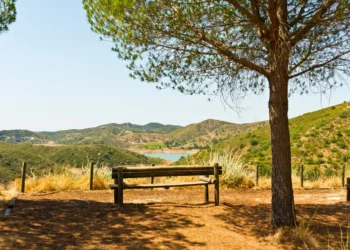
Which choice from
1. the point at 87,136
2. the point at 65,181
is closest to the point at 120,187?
the point at 65,181

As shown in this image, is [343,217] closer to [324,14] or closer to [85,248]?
[324,14]

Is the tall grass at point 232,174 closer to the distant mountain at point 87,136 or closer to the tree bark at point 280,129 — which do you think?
the tree bark at point 280,129

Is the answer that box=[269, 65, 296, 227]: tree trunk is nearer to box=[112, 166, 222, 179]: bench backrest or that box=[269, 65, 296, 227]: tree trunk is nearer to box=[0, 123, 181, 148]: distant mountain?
box=[112, 166, 222, 179]: bench backrest

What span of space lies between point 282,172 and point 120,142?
13920 cm

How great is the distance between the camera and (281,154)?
6.75 metres

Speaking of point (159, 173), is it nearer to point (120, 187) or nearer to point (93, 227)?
point (120, 187)

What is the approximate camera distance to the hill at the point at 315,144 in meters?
30.9

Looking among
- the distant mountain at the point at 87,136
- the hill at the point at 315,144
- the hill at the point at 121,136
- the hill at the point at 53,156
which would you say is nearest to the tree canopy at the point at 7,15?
the hill at the point at 315,144

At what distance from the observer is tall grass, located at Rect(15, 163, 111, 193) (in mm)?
11367

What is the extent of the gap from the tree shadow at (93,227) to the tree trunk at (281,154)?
64.9 inches

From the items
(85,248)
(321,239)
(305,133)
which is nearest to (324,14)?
(321,239)

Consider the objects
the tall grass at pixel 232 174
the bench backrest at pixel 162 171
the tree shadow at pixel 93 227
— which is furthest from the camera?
the tall grass at pixel 232 174

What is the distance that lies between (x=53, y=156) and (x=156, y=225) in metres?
59.3

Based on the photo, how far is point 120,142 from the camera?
14362 centimetres
